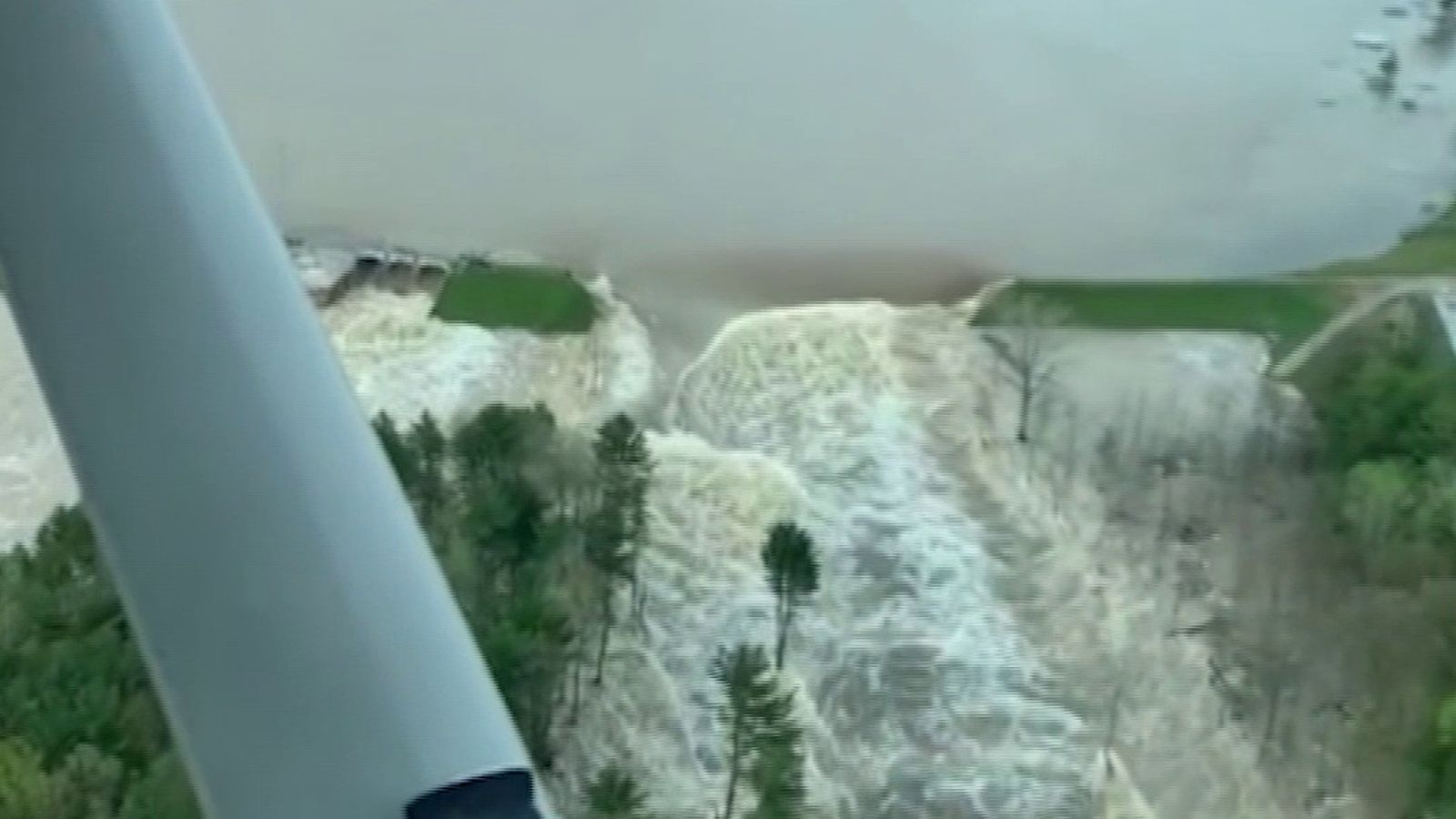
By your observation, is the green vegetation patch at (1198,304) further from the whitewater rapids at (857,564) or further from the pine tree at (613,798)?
the pine tree at (613,798)

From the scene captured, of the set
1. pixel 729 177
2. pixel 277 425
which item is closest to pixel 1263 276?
pixel 729 177

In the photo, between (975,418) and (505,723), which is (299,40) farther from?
(505,723)

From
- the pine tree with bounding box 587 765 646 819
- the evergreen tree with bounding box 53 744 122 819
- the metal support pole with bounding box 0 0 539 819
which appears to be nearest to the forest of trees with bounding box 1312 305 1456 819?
the pine tree with bounding box 587 765 646 819

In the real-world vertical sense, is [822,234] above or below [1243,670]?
above

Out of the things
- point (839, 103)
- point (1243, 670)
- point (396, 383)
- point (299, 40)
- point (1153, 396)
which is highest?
point (299, 40)

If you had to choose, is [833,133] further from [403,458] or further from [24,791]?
[24,791]

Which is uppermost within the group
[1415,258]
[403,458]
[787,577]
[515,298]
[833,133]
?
[833,133]

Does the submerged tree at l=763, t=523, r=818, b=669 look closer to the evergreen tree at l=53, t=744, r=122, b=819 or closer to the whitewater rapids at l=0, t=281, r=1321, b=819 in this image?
the whitewater rapids at l=0, t=281, r=1321, b=819

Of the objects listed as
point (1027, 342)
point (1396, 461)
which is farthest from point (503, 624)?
point (1027, 342)
